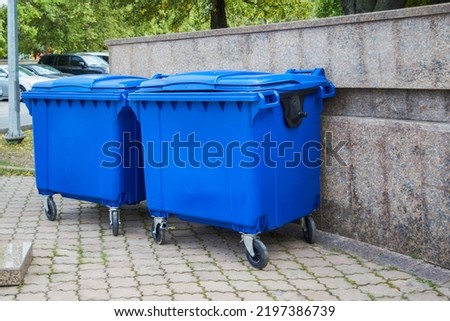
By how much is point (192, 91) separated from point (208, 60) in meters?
1.58

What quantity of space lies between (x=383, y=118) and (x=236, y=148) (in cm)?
112

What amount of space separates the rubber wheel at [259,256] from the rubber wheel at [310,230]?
2.40 feet

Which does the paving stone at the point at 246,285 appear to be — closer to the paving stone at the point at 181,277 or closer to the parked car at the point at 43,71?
the paving stone at the point at 181,277

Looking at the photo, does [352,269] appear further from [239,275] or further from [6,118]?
[6,118]

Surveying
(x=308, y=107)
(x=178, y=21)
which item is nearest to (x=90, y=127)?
(x=308, y=107)

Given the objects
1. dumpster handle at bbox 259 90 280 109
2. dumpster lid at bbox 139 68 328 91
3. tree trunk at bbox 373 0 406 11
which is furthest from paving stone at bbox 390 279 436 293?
A: tree trunk at bbox 373 0 406 11

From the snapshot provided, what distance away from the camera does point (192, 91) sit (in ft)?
16.8

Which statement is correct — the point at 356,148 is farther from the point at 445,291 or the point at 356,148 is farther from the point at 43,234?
the point at 43,234

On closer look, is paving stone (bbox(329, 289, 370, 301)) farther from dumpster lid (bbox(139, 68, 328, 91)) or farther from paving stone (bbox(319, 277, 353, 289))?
dumpster lid (bbox(139, 68, 328, 91))

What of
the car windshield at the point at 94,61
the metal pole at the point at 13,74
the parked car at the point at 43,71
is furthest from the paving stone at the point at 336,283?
the car windshield at the point at 94,61

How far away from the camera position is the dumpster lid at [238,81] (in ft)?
15.8

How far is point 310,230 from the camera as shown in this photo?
5.57 metres

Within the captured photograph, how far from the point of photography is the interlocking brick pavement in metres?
4.45

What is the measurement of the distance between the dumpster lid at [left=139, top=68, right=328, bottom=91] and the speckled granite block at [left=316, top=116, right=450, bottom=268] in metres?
0.45
